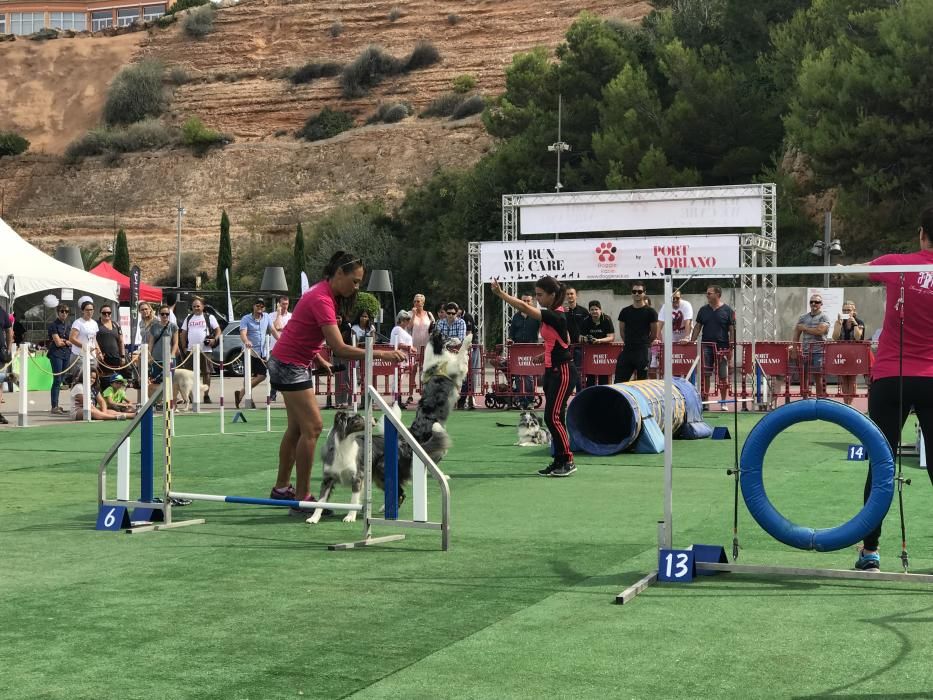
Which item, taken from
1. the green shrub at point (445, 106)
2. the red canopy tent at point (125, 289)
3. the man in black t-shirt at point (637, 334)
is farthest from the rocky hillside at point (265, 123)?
the man in black t-shirt at point (637, 334)

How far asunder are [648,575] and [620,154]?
4362 cm

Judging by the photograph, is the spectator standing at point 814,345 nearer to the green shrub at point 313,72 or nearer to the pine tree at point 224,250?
the pine tree at point 224,250

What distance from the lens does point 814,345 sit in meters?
20.1

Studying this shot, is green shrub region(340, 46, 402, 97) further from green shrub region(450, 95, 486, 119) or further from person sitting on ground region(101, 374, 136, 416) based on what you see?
person sitting on ground region(101, 374, 136, 416)

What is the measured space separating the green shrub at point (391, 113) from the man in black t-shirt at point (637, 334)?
74.4 metres

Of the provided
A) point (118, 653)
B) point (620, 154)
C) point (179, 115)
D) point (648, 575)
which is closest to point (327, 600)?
point (118, 653)

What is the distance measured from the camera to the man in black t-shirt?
16.3 metres

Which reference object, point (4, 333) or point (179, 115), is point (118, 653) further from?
point (179, 115)

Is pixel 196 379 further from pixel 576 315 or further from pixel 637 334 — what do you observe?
pixel 637 334

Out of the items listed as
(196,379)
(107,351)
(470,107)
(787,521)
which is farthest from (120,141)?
(787,521)

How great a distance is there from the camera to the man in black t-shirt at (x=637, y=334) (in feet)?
53.4

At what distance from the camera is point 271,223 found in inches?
3238

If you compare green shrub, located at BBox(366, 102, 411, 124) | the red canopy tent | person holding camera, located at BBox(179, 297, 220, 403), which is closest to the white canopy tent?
the red canopy tent

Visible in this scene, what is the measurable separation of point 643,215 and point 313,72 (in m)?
74.4
